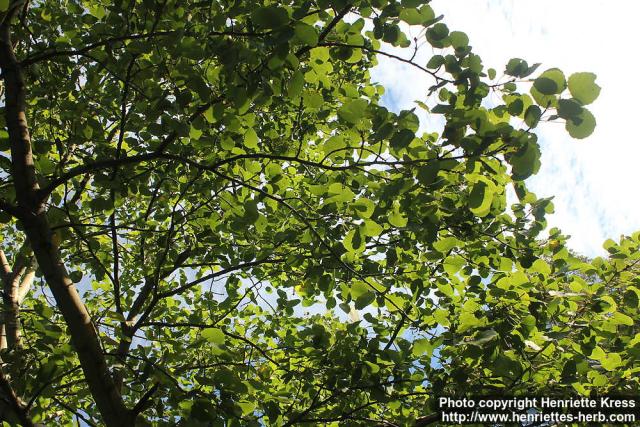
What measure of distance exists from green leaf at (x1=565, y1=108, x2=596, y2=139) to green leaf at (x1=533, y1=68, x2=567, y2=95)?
0.14m

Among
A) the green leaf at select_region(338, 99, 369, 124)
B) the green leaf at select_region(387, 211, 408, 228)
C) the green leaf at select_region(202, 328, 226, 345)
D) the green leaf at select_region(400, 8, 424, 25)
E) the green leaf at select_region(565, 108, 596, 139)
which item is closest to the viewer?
the green leaf at select_region(565, 108, 596, 139)

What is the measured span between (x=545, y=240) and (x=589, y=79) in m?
2.24

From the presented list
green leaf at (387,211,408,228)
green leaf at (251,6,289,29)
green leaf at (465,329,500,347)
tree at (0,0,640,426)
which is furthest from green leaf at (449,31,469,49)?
green leaf at (465,329,500,347)

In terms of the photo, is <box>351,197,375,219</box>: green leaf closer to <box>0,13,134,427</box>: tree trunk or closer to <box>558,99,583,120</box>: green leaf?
<box>558,99,583,120</box>: green leaf

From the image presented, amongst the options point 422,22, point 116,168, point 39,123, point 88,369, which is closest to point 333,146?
point 422,22

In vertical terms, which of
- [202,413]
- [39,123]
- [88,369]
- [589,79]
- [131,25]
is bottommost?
[202,413]

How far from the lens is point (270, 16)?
1.58 meters

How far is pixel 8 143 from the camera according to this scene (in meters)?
2.63

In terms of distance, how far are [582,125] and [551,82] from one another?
239mm

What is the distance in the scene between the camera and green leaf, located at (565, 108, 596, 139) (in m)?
1.68

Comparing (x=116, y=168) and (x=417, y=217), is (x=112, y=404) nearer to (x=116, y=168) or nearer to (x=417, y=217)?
(x=116, y=168)

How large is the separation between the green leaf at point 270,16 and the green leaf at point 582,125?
3.92 ft

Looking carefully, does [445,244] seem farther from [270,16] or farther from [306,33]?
[270,16]

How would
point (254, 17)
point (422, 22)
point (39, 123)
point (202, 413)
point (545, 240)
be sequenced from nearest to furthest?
point (254, 17) < point (422, 22) < point (202, 413) < point (545, 240) < point (39, 123)
